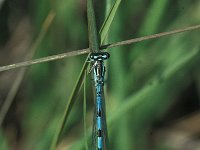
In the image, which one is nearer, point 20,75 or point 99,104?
point 99,104

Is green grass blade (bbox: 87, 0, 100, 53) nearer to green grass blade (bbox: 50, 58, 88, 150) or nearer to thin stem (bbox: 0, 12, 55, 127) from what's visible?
green grass blade (bbox: 50, 58, 88, 150)

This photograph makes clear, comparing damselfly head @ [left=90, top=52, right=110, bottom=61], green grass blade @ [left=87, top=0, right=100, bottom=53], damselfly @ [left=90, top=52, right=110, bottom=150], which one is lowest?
damselfly @ [left=90, top=52, right=110, bottom=150]

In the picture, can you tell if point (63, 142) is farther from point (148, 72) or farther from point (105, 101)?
point (148, 72)

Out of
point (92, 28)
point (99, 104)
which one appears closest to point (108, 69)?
point (99, 104)

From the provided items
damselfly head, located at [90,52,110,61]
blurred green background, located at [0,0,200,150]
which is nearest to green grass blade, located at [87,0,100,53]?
damselfly head, located at [90,52,110,61]

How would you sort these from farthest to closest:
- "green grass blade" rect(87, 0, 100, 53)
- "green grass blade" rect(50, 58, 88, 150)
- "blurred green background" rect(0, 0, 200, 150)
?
"blurred green background" rect(0, 0, 200, 150)
"green grass blade" rect(50, 58, 88, 150)
"green grass blade" rect(87, 0, 100, 53)

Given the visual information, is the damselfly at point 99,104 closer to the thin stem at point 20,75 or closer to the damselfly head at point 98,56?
the damselfly head at point 98,56

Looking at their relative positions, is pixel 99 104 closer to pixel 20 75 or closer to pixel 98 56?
pixel 98 56

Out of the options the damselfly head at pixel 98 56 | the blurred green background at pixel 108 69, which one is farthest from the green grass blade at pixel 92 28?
the blurred green background at pixel 108 69
